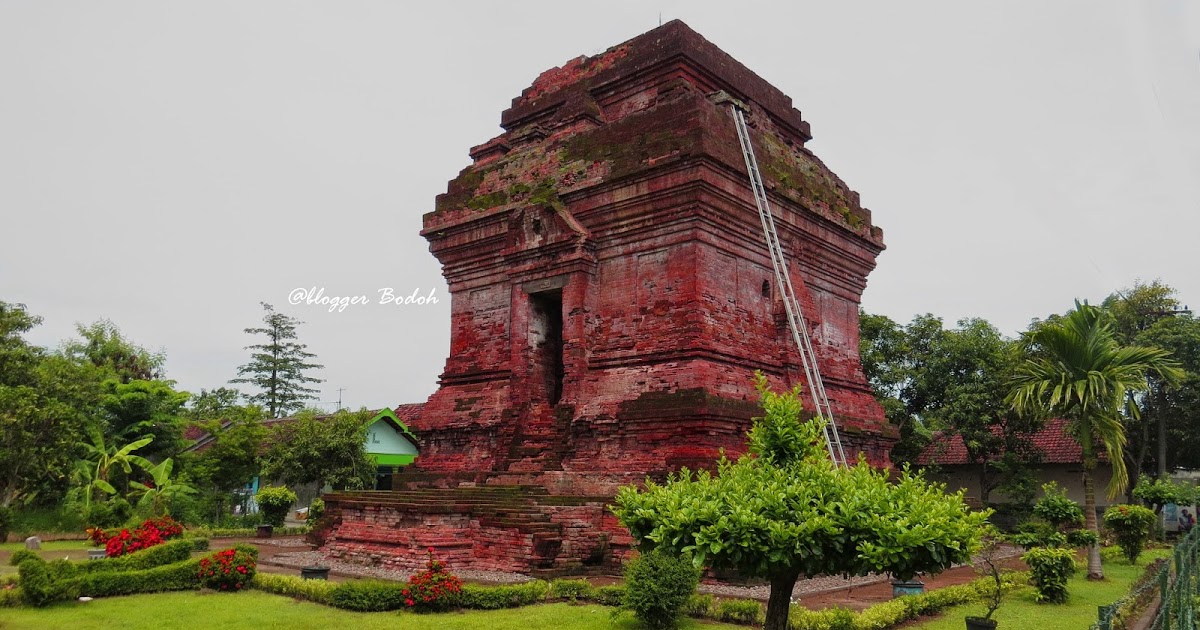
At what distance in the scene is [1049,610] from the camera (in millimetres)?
10570

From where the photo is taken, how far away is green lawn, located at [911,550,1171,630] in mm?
9281

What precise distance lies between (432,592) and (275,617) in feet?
5.13

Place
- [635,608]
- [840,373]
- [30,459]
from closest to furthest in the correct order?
1. [635,608]
2. [840,373]
3. [30,459]

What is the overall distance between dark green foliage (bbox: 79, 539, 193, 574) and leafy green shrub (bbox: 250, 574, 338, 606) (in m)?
1.25

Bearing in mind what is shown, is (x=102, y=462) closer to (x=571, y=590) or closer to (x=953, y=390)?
(x=571, y=590)

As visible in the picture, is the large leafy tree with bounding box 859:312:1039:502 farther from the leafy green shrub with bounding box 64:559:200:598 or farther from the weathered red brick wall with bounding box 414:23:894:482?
the leafy green shrub with bounding box 64:559:200:598

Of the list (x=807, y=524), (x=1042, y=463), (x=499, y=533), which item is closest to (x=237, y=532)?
(x=499, y=533)

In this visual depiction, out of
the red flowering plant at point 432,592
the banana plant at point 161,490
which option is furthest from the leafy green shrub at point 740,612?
the banana plant at point 161,490

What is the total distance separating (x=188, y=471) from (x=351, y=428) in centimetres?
520

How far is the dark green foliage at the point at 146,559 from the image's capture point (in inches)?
418

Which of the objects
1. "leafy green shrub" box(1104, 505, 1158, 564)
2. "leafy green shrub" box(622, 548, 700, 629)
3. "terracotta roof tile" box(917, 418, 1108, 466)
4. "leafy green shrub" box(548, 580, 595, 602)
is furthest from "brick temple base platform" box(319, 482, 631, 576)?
→ "terracotta roof tile" box(917, 418, 1108, 466)

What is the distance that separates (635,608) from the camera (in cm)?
833

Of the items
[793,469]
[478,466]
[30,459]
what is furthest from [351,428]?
[793,469]

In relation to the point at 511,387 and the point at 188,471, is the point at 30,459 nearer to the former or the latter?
the point at 188,471
